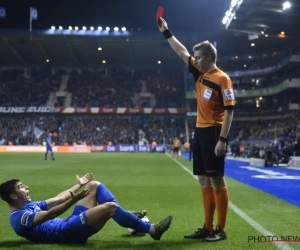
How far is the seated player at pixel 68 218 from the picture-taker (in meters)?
4.55

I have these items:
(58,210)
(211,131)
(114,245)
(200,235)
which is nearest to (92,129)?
(200,235)

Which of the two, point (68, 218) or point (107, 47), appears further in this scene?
point (107, 47)

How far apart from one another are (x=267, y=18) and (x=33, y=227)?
34.8 m

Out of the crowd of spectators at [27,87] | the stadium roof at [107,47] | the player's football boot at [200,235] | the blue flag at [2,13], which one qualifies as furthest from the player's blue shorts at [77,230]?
the crowd of spectators at [27,87]

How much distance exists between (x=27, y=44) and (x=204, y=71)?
52.4 m

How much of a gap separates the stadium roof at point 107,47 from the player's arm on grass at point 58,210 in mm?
46403

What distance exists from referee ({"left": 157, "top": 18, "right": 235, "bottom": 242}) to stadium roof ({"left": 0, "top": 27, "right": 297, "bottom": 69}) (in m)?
44.8

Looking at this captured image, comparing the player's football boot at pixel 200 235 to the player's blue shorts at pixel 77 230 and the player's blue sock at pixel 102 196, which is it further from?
the player's blue shorts at pixel 77 230

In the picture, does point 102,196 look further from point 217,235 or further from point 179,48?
point 179,48

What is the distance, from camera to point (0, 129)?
177ft

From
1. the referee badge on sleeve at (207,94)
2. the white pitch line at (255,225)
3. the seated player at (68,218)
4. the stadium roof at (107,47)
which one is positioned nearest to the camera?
the seated player at (68,218)

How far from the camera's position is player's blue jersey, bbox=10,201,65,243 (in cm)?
461

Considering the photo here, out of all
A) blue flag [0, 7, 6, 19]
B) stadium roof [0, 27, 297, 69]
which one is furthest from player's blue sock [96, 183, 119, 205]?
stadium roof [0, 27, 297, 69]

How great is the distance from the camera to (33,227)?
4.67 metres
